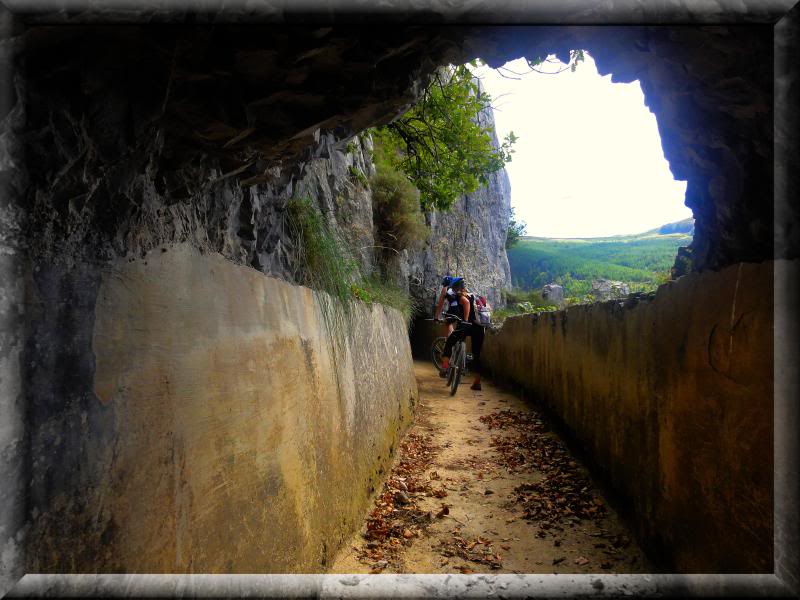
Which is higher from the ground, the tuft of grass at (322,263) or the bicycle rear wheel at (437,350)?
the tuft of grass at (322,263)

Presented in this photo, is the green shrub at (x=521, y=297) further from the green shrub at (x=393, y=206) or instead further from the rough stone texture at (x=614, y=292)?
the rough stone texture at (x=614, y=292)

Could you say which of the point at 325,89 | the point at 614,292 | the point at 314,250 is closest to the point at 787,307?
the point at 325,89

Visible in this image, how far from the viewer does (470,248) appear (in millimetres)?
21172

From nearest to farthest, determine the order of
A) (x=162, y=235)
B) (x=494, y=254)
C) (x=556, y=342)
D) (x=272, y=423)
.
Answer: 1. (x=162, y=235)
2. (x=272, y=423)
3. (x=556, y=342)
4. (x=494, y=254)

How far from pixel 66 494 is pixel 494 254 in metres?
24.7

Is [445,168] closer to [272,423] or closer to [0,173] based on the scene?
[272,423]

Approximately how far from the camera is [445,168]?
7566mm

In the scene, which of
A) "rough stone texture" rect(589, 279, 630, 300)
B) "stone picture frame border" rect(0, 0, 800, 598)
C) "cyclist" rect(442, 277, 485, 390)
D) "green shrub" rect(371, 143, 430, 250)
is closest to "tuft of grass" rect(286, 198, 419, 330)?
"stone picture frame border" rect(0, 0, 800, 598)

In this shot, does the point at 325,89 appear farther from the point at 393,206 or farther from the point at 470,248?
the point at 470,248

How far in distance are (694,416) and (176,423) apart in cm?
214

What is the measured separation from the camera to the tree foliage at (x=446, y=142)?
249 inches

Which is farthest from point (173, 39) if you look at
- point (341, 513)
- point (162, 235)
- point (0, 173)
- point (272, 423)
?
point (341, 513)

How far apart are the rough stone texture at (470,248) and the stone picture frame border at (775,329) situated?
43.0 feet

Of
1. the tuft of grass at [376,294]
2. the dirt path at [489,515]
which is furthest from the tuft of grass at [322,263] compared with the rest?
the dirt path at [489,515]
